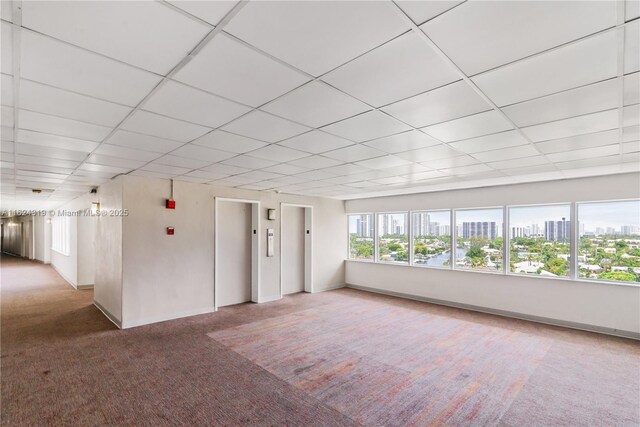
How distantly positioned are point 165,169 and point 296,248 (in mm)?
4055

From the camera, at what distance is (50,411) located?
112 inches

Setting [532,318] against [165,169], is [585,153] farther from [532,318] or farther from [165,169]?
[165,169]

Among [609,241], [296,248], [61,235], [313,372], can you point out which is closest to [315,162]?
[313,372]

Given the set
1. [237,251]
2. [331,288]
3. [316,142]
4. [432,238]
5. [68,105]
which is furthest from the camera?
[331,288]

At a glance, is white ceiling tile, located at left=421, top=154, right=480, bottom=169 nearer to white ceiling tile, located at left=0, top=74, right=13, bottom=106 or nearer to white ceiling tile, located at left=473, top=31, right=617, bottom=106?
white ceiling tile, located at left=473, top=31, right=617, bottom=106

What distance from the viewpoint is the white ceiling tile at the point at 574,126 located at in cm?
268

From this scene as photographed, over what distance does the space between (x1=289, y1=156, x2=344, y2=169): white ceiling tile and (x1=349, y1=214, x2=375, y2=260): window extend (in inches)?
174

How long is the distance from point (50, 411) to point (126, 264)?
2626 millimetres

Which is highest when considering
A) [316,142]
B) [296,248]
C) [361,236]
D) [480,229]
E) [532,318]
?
[316,142]

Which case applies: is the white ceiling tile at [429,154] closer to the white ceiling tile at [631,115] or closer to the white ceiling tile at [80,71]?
the white ceiling tile at [631,115]

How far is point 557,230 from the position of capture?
5.65 meters

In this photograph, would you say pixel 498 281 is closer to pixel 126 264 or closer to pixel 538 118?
pixel 538 118

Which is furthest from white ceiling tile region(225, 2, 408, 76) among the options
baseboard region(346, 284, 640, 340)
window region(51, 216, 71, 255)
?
window region(51, 216, 71, 255)

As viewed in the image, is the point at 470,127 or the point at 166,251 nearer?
the point at 470,127
